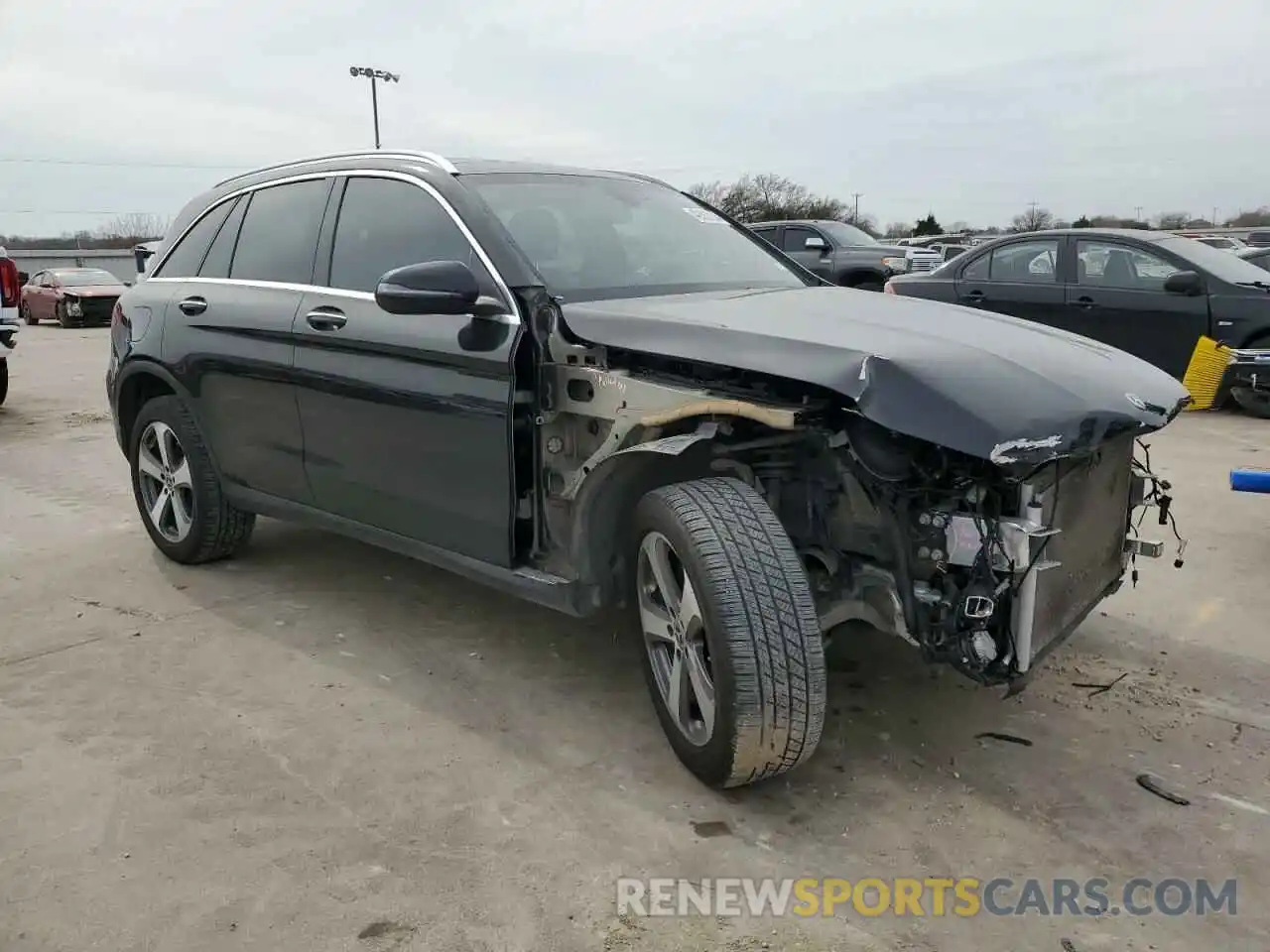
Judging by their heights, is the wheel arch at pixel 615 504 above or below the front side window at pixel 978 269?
below

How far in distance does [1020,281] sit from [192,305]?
7.06 m

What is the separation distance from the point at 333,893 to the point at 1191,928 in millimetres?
1939

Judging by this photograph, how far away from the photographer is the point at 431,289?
311 cm

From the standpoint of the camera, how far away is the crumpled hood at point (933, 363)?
94.3 inches

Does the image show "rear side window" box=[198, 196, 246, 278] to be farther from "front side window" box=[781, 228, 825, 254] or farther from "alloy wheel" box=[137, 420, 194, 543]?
"front side window" box=[781, 228, 825, 254]

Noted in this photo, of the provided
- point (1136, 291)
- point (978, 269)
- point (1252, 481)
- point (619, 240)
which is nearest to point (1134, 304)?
point (1136, 291)

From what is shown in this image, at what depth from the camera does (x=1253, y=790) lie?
2850 mm

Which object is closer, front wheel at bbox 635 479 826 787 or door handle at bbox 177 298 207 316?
front wheel at bbox 635 479 826 787

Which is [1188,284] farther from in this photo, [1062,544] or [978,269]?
[1062,544]

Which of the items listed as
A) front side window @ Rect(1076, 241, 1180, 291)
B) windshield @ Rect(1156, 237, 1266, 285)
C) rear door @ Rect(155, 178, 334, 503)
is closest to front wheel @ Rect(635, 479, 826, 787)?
rear door @ Rect(155, 178, 334, 503)

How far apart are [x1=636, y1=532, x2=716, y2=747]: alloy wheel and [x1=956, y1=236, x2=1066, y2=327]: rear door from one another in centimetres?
685

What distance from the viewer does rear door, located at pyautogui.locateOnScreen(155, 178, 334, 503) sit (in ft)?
13.4

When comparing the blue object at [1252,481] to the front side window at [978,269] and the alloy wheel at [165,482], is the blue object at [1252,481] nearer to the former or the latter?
the alloy wheel at [165,482]

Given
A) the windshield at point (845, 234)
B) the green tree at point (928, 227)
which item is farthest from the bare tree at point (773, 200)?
the windshield at point (845, 234)
